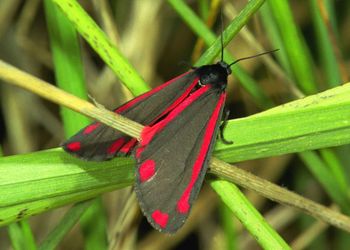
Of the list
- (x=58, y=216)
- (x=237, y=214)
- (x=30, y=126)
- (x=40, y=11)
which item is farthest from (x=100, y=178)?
(x=40, y=11)

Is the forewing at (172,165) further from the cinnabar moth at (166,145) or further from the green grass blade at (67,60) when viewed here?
the green grass blade at (67,60)

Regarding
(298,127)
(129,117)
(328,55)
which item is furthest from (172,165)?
(328,55)

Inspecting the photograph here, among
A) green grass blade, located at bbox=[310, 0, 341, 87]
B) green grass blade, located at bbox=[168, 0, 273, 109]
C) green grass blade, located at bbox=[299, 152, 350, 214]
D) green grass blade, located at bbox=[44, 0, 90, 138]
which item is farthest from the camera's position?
green grass blade, located at bbox=[310, 0, 341, 87]

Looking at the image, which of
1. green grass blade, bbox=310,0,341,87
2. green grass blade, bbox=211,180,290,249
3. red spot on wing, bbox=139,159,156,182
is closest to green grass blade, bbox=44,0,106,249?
red spot on wing, bbox=139,159,156,182

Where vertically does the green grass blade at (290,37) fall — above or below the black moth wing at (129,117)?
below

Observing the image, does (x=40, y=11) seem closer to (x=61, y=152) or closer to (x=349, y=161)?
(x=349, y=161)

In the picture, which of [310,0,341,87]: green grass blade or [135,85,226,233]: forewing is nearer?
[135,85,226,233]: forewing

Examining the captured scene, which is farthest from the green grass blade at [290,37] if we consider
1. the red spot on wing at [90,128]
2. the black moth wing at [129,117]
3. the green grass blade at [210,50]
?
the red spot on wing at [90,128]

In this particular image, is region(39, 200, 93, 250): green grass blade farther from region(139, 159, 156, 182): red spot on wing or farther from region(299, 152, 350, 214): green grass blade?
region(299, 152, 350, 214): green grass blade
